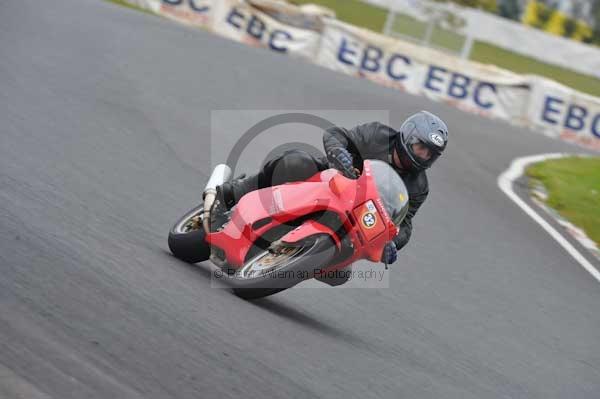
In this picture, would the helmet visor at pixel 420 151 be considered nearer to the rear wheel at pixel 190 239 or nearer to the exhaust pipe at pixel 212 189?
the exhaust pipe at pixel 212 189

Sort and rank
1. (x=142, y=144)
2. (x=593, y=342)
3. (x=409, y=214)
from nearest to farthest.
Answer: (x=409, y=214) < (x=593, y=342) < (x=142, y=144)

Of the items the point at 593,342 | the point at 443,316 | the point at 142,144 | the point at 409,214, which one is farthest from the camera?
the point at 142,144

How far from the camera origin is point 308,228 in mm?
6363

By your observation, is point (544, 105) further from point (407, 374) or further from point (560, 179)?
point (407, 374)

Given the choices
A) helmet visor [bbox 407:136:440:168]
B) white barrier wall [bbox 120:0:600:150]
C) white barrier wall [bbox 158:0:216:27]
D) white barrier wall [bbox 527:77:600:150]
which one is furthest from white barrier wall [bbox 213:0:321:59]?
helmet visor [bbox 407:136:440:168]

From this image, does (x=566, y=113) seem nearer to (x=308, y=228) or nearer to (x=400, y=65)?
(x=400, y=65)

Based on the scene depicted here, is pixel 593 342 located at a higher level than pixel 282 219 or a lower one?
lower

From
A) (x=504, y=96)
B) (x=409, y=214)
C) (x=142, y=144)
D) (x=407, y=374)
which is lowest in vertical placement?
(x=504, y=96)

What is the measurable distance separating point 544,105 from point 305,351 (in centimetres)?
2038

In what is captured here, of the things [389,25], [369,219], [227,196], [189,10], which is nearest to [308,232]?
[369,219]

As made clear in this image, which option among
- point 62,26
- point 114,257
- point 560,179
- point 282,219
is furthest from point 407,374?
point 62,26

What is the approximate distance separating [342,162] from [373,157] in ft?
2.45

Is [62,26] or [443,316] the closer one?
[443,316]

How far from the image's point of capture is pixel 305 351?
582cm
